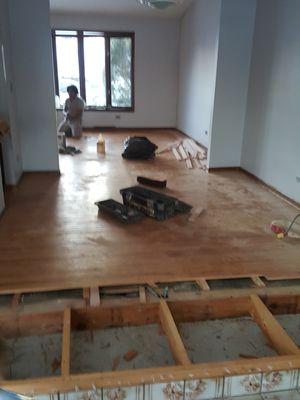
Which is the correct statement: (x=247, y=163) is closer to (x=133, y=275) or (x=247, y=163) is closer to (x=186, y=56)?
(x=133, y=275)

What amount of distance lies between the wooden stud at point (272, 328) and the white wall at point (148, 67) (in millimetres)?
8632

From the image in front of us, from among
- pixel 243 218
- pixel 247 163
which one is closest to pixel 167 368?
pixel 243 218

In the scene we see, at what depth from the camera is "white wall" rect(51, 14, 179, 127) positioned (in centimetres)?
949

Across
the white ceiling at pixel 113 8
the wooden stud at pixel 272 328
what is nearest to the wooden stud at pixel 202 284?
the wooden stud at pixel 272 328

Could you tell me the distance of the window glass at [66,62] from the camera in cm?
962

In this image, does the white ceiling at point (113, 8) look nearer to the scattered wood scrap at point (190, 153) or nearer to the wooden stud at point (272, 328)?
the scattered wood scrap at point (190, 153)

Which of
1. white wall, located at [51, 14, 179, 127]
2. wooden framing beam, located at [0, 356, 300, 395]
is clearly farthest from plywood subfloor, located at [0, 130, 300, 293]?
white wall, located at [51, 14, 179, 127]

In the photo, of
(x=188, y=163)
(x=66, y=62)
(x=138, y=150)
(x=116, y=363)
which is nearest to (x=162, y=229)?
(x=116, y=363)

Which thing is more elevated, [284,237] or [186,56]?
[186,56]

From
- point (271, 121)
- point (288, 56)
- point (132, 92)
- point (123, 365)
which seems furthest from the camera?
point (132, 92)

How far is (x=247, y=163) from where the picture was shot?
5.48 meters

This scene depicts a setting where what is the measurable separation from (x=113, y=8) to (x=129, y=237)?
23.5 feet

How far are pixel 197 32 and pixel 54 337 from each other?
23.8 ft

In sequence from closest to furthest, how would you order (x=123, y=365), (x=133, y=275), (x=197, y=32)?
(x=123, y=365) → (x=133, y=275) → (x=197, y=32)
